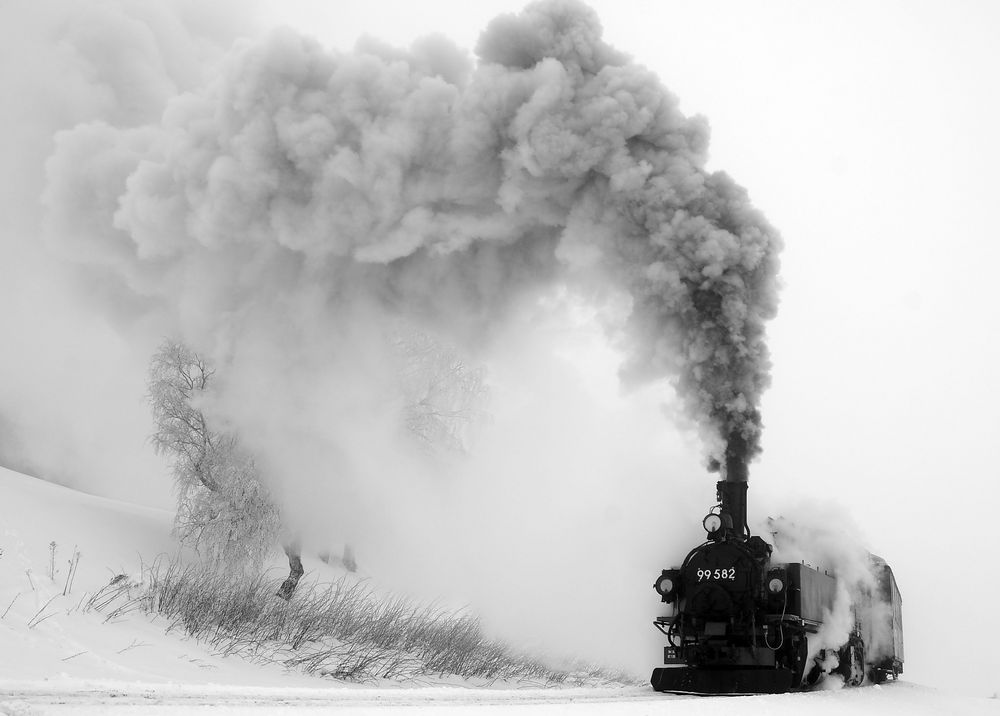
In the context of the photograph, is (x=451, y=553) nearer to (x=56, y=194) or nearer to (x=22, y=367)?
(x=56, y=194)

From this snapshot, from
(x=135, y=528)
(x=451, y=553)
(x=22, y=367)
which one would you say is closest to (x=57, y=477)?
(x=22, y=367)

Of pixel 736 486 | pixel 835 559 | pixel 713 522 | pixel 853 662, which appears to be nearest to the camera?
pixel 713 522

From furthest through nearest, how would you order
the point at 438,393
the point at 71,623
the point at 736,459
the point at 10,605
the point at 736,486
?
the point at 438,393 < the point at 736,459 < the point at 736,486 < the point at 71,623 < the point at 10,605

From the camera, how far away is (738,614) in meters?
9.98

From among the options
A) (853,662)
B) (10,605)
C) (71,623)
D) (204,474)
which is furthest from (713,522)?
(204,474)

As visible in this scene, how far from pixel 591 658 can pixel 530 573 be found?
3923 mm

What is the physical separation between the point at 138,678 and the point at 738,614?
625 cm

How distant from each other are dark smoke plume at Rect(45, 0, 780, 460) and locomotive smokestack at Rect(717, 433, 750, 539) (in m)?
0.28

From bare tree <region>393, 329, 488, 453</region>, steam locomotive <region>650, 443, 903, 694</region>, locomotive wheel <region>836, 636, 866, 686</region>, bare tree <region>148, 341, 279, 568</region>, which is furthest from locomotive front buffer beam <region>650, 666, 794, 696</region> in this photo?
bare tree <region>393, 329, 488, 453</region>

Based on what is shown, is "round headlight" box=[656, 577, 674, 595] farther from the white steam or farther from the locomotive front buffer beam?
the white steam

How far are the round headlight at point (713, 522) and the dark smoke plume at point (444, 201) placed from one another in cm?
109

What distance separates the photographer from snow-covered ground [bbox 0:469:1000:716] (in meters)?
5.61

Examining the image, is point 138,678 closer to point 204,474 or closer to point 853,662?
point 853,662

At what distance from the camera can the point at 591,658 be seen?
51.8 feet
